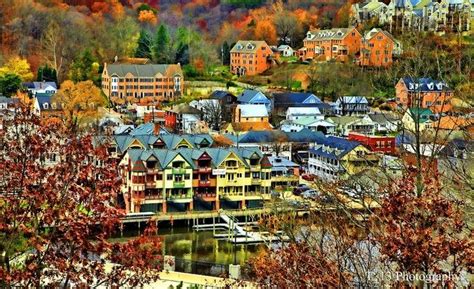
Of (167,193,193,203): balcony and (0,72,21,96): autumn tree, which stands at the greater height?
(0,72,21,96): autumn tree

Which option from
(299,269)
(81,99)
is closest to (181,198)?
(81,99)

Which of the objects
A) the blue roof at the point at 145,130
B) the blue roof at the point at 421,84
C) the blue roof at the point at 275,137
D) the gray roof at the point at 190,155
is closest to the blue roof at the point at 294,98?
the blue roof at the point at 275,137

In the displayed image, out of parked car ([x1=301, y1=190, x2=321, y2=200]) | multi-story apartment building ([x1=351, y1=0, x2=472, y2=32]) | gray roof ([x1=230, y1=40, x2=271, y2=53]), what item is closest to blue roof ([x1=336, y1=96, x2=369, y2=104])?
multi-story apartment building ([x1=351, y1=0, x2=472, y2=32])

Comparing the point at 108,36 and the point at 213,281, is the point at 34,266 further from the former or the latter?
the point at 108,36

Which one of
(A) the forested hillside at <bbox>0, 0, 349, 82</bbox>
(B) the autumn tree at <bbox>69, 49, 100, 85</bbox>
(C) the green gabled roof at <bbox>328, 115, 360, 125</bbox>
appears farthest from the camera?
(A) the forested hillside at <bbox>0, 0, 349, 82</bbox>

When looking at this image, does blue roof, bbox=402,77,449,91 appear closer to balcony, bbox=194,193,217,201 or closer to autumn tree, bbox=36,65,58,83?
balcony, bbox=194,193,217,201

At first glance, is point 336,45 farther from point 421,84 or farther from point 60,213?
point 60,213
